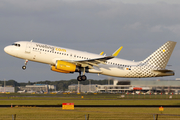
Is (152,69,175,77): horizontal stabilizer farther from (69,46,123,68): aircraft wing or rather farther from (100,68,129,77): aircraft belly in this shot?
(69,46,123,68): aircraft wing

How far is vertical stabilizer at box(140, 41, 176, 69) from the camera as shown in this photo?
187 feet

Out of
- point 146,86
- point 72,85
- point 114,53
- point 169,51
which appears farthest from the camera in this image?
point 72,85

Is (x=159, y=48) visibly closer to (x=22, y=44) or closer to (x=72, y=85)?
(x=22, y=44)

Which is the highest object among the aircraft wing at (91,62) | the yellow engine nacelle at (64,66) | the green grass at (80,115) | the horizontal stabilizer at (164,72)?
the aircraft wing at (91,62)

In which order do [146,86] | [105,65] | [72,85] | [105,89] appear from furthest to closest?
[72,85] → [105,89] → [146,86] → [105,65]

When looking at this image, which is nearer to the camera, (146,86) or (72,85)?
(146,86)

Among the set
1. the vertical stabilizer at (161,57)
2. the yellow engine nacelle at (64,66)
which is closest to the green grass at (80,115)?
the yellow engine nacelle at (64,66)

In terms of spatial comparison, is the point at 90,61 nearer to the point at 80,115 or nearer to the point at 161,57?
the point at 161,57

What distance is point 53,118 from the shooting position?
2667 cm

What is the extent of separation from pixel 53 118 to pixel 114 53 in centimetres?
2374

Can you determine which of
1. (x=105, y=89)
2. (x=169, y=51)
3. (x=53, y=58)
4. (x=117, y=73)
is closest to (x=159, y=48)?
(x=169, y=51)

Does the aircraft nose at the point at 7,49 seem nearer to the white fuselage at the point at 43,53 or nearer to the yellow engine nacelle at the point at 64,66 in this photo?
the white fuselage at the point at 43,53

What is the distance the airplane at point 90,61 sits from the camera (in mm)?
50406

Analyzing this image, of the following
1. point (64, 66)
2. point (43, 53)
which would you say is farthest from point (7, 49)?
point (64, 66)
